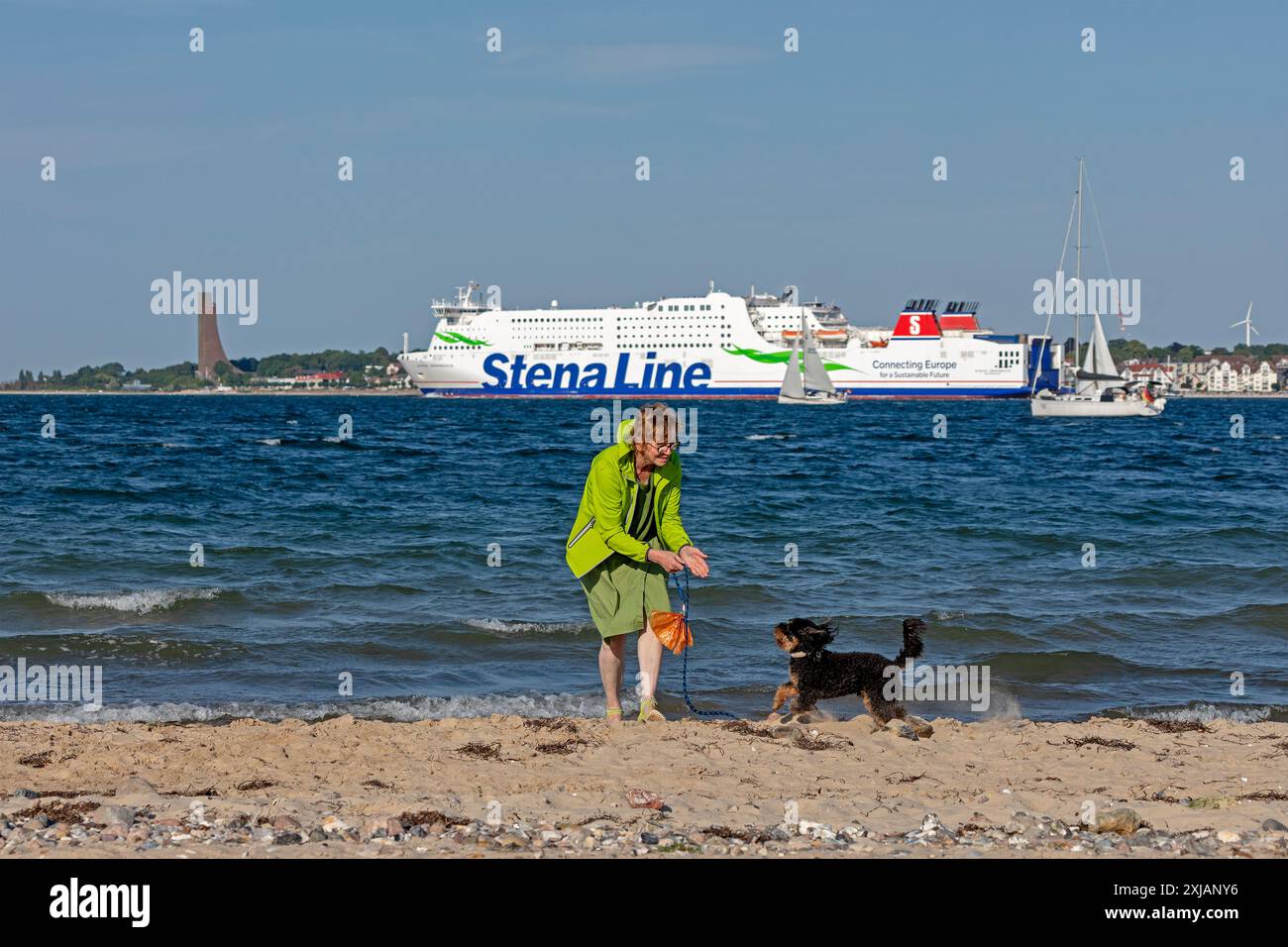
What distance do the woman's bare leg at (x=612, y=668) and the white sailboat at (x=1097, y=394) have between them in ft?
185

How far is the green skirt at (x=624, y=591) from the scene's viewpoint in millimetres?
6438

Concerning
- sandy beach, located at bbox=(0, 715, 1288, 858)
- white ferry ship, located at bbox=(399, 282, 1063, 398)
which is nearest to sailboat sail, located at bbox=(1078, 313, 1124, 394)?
white ferry ship, located at bbox=(399, 282, 1063, 398)

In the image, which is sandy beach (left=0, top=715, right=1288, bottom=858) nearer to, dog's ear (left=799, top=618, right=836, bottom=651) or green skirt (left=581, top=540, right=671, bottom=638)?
dog's ear (left=799, top=618, right=836, bottom=651)

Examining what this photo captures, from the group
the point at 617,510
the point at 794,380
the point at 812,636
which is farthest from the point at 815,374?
the point at 617,510

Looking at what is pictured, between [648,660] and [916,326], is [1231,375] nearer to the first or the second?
[916,326]

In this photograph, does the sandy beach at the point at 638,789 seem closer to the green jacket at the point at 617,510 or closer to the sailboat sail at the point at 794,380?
the green jacket at the point at 617,510

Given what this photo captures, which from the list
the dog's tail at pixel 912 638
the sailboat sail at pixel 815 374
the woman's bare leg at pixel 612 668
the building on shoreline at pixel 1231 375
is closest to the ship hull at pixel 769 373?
the sailboat sail at pixel 815 374

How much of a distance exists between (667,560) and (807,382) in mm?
72328

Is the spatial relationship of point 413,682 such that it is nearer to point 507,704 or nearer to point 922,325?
point 507,704

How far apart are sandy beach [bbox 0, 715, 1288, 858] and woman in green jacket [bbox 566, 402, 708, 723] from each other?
41 centimetres

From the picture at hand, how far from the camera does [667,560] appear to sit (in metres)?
6.07

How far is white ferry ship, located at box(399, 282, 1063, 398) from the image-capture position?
84000 millimetres
